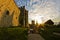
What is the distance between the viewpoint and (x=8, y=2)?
28.1 m

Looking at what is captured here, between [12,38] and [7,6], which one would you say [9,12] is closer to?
[7,6]

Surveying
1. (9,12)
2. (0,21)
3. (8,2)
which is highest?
(8,2)

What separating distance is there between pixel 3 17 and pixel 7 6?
2730mm

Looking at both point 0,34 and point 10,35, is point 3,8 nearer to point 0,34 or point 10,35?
point 10,35

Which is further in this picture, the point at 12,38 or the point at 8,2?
the point at 8,2

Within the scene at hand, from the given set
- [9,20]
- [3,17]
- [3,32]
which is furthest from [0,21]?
[3,32]

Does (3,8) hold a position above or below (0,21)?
above

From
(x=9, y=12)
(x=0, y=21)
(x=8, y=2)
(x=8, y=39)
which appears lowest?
(x=8, y=39)

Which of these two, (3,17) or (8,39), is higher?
(3,17)

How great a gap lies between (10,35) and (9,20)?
513 inches

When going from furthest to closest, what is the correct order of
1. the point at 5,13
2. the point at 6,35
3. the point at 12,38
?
1. the point at 5,13
2. the point at 12,38
3. the point at 6,35

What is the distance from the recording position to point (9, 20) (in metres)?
27.9

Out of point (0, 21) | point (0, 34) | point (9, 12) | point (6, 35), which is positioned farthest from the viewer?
point (9, 12)

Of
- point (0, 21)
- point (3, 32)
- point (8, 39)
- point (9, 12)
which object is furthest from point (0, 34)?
point (9, 12)
